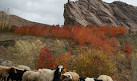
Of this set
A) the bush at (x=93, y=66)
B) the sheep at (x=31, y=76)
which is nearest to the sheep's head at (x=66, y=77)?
the sheep at (x=31, y=76)

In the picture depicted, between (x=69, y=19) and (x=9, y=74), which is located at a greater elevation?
(x=69, y=19)

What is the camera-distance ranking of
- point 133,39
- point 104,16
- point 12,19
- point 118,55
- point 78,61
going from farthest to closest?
1. point 12,19
2. point 104,16
3. point 133,39
4. point 118,55
5. point 78,61

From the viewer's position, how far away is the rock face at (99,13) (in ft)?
206

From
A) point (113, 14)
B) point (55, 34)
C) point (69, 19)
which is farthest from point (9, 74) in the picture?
point (113, 14)

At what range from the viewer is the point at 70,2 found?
216 feet

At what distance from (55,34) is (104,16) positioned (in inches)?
1228

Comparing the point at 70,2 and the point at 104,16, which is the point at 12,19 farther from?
the point at 104,16

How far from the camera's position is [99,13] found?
7200 centimetres

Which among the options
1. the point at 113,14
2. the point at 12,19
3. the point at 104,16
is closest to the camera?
the point at 104,16

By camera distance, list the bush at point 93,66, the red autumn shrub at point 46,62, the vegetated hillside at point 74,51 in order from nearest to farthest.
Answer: the bush at point 93,66, the vegetated hillside at point 74,51, the red autumn shrub at point 46,62

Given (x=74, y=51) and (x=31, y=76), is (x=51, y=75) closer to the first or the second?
(x=31, y=76)

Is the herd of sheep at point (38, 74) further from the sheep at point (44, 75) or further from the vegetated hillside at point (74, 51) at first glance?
the vegetated hillside at point (74, 51)

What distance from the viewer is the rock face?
62.7 m

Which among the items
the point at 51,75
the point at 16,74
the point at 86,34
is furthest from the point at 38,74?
the point at 86,34
